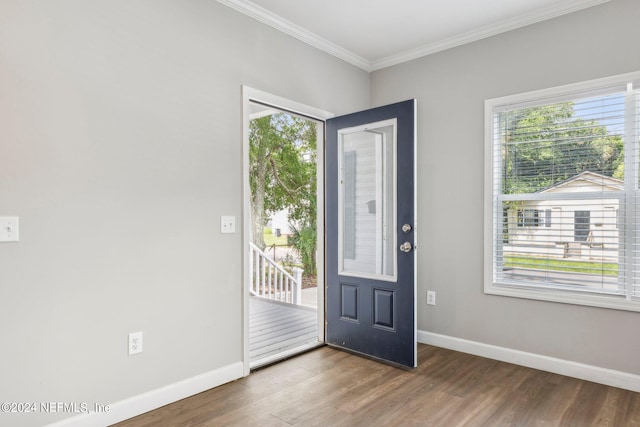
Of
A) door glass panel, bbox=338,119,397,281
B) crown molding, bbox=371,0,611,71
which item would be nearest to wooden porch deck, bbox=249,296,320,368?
door glass panel, bbox=338,119,397,281

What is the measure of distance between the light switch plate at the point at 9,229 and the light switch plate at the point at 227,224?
1.15 metres

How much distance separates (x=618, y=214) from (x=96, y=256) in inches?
130

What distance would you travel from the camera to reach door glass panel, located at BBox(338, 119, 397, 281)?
322 cm

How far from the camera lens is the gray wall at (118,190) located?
194cm

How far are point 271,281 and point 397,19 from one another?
11.9 feet

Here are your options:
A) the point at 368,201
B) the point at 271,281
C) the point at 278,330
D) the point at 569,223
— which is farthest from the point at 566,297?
the point at 271,281

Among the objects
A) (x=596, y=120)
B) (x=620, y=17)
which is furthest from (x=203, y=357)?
(x=620, y=17)

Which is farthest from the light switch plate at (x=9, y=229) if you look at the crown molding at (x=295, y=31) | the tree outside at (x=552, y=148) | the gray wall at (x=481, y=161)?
the tree outside at (x=552, y=148)

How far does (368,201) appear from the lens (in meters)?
3.37

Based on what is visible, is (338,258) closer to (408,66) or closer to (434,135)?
(434,135)

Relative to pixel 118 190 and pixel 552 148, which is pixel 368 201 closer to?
pixel 552 148

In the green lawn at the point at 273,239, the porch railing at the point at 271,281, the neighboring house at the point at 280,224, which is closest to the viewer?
the porch railing at the point at 271,281

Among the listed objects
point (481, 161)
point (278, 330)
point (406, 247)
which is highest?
point (481, 161)

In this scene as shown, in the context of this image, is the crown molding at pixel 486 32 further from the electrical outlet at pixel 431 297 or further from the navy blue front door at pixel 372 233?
the electrical outlet at pixel 431 297
